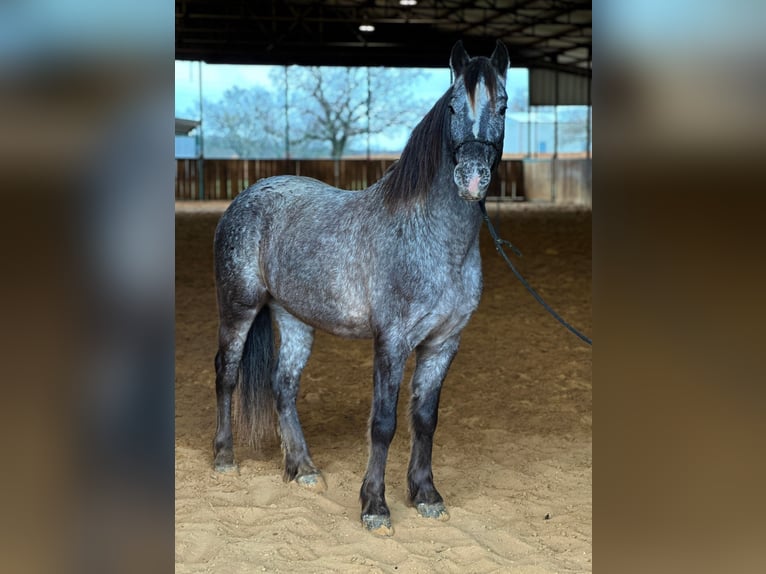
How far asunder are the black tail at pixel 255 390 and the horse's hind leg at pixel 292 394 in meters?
0.06

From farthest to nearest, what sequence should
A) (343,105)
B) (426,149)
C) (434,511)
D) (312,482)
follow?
1. (343,105)
2. (312,482)
3. (434,511)
4. (426,149)

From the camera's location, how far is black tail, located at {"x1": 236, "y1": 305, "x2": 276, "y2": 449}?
4.02 meters

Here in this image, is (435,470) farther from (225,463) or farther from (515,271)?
(515,271)

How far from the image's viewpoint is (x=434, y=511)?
11.0ft

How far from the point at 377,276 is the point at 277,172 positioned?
2285 cm

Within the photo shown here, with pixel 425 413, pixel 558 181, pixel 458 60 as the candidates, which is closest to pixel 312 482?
pixel 425 413

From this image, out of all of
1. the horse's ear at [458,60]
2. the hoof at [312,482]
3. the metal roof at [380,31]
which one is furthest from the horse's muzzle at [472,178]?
the metal roof at [380,31]

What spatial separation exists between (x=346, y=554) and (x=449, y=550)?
392 millimetres

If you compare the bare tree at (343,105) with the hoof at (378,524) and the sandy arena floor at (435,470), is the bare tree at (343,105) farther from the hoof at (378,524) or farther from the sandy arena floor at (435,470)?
the hoof at (378,524)

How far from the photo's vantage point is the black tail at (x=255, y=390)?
13.2 feet

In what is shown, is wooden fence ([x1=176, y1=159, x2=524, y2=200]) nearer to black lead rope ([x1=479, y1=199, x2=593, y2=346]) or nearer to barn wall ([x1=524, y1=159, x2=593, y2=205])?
barn wall ([x1=524, y1=159, x2=593, y2=205])

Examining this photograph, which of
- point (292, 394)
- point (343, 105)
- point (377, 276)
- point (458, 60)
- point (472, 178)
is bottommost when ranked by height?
point (292, 394)
